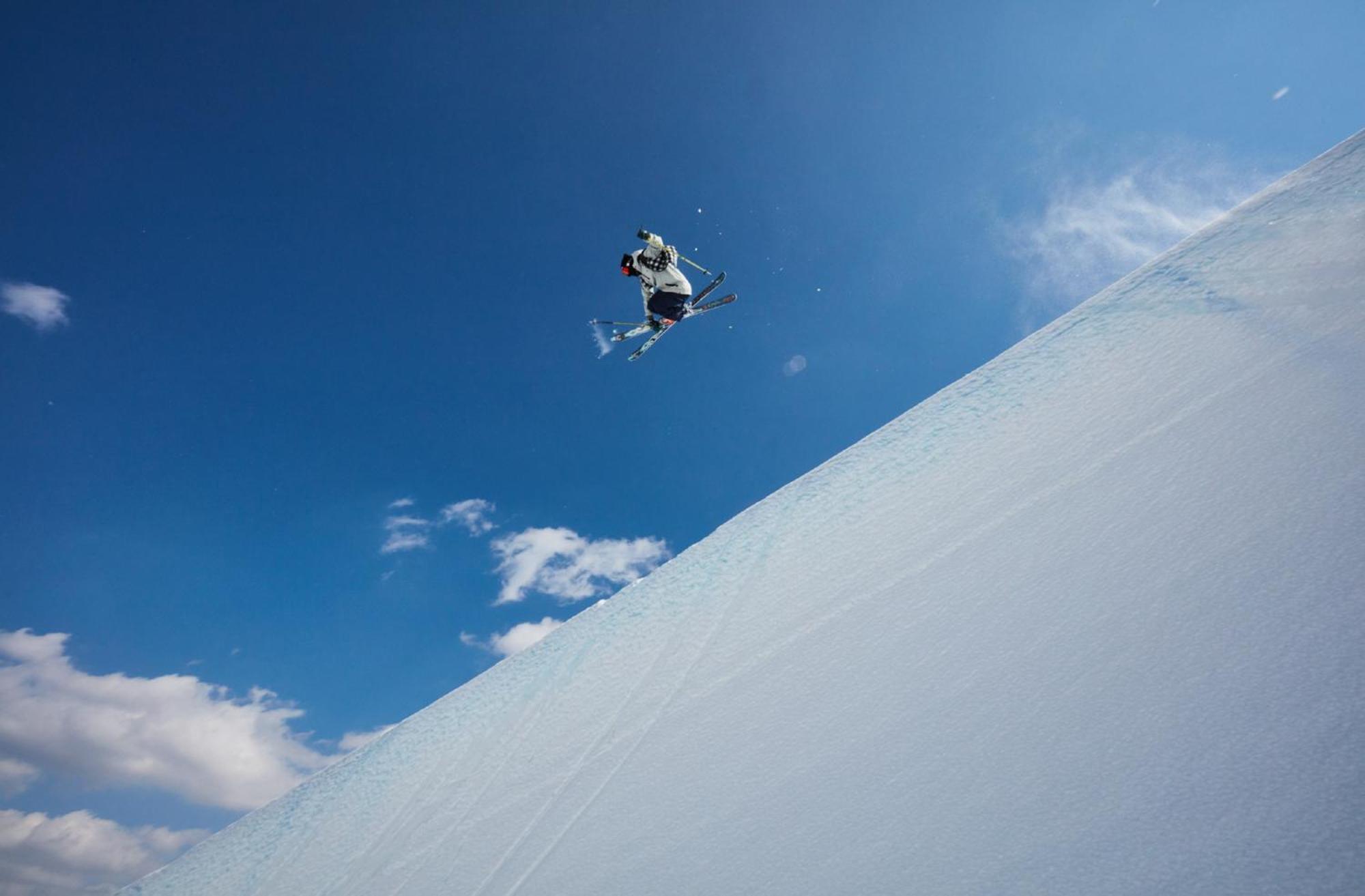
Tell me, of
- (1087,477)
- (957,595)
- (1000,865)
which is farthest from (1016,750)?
(1087,477)

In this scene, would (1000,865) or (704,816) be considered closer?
(1000,865)

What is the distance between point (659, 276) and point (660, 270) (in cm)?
9

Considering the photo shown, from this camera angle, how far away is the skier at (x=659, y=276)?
7914 millimetres

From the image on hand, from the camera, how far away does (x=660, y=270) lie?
801 cm

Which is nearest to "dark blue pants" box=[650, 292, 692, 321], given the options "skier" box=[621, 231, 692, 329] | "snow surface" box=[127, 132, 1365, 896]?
"skier" box=[621, 231, 692, 329]

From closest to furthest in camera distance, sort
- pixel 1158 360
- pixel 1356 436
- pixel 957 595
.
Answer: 1. pixel 1356 436
2. pixel 957 595
3. pixel 1158 360

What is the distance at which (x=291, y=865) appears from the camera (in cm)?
439

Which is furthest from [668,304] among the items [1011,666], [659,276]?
[1011,666]

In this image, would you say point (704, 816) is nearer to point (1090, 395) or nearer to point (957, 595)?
point (957, 595)

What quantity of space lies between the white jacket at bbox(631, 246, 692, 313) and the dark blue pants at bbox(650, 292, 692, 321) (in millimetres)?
73

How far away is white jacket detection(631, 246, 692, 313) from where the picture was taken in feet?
26.0

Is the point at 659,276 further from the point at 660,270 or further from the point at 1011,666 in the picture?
the point at 1011,666

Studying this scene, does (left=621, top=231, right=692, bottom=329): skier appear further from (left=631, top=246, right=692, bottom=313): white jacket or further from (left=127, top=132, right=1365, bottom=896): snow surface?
(left=127, top=132, right=1365, bottom=896): snow surface

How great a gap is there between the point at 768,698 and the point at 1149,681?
5.44ft
